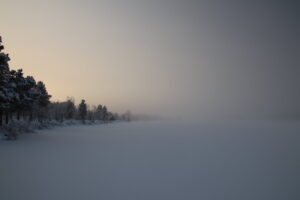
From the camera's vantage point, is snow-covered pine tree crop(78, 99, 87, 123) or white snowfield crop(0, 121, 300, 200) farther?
snow-covered pine tree crop(78, 99, 87, 123)

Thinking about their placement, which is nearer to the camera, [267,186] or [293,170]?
[267,186]

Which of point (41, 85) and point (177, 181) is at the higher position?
point (41, 85)

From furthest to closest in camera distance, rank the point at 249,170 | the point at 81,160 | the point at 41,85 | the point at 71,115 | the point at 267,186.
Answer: the point at 71,115 → the point at 41,85 → the point at 81,160 → the point at 249,170 → the point at 267,186

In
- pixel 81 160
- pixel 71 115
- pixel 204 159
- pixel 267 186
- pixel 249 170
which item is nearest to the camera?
pixel 267 186

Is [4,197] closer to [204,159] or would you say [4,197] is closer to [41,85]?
[204,159]

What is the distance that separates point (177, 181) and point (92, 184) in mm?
3205

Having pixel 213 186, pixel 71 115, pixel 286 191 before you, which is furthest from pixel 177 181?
pixel 71 115

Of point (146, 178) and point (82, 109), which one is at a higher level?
point (82, 109)

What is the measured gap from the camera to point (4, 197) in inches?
218

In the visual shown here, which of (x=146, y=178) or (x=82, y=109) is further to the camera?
(x=82, y=109)

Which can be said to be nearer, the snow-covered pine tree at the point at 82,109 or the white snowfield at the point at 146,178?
the white snowfield at the point at 146,178

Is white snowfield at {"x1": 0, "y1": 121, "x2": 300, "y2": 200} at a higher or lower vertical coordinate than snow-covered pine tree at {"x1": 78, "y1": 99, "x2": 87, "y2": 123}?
lower

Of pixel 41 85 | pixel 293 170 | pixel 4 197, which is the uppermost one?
pixel 41 85

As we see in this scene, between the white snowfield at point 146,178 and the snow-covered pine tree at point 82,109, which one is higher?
the snow-covered pine tree at point 82,109
